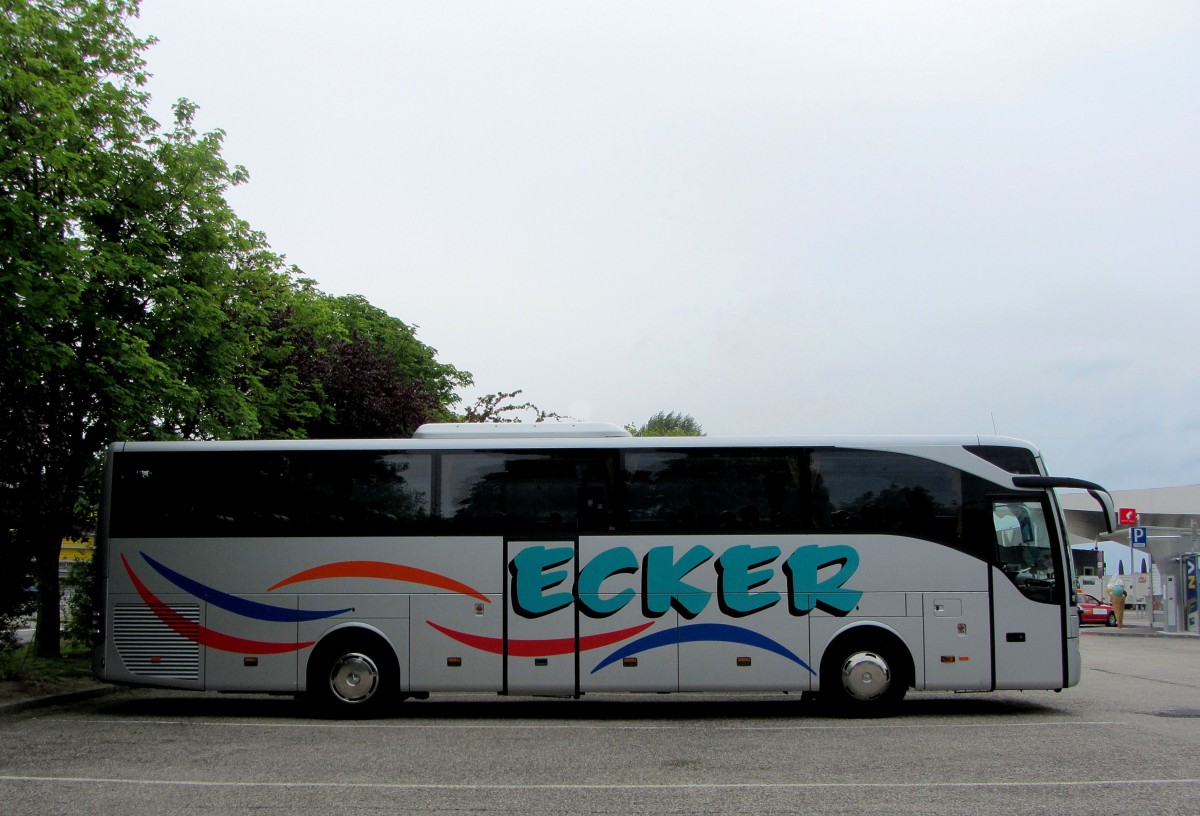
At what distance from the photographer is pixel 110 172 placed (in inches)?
693

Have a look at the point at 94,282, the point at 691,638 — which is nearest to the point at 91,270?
the point at 94,282

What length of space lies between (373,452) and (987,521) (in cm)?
707

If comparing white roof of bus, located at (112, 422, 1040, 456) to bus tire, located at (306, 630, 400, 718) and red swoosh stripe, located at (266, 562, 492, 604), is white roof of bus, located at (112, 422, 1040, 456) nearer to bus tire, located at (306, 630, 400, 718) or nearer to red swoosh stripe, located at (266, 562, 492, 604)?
red swoosh stripe, located at (266, 562, 492, 604)

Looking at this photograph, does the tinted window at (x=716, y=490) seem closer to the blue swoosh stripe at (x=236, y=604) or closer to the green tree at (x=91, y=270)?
the blue swoosh stripe at (x=236, y=604)

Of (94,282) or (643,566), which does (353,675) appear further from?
(94,282)

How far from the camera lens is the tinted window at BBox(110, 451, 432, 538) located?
13.7 meters

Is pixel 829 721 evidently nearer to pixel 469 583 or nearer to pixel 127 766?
pixel 469 583

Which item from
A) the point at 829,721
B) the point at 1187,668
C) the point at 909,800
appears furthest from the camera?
the point at 1187,668

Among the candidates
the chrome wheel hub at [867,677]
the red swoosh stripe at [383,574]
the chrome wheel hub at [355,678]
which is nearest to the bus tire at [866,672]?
the chrome wheel hub at [867,677]

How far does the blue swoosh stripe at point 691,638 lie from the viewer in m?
13.5

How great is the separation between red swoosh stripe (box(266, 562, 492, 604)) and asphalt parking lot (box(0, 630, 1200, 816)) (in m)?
1.49

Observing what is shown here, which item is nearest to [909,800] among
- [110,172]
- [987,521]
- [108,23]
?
[987,521]

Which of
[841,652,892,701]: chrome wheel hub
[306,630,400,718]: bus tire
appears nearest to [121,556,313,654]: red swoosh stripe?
[306,630,400,718]: bus tire

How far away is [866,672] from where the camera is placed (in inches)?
527
